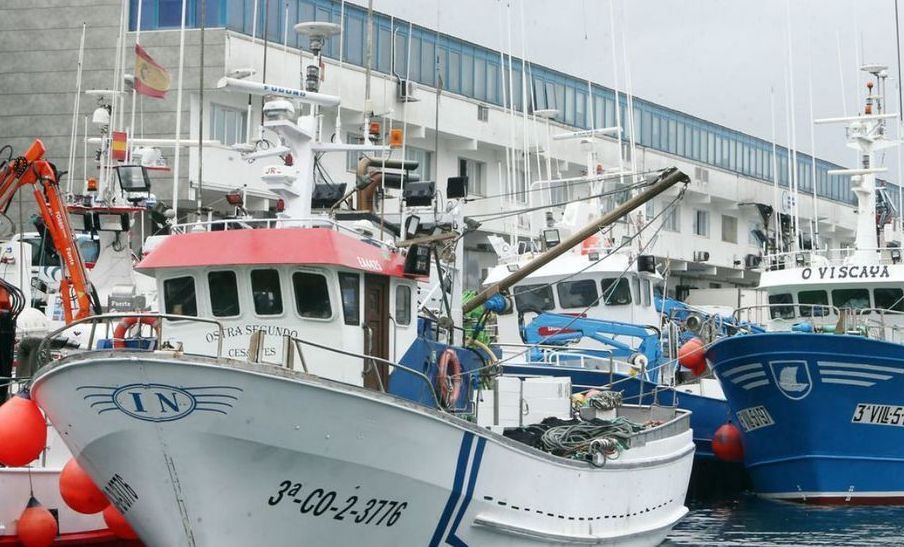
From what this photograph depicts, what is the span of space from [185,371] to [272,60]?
55.7 feet

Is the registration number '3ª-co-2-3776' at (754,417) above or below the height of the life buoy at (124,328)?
below

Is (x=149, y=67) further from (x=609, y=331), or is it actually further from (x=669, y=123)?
(x=669, y=123)

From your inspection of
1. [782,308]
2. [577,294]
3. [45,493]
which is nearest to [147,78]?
A: [577,294]

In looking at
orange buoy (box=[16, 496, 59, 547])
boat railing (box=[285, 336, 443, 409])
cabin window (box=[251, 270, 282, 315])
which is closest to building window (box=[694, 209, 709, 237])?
boat railing (box=[285, 336, 443, 409])

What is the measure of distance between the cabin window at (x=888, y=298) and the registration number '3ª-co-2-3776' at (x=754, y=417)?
11.2 feet

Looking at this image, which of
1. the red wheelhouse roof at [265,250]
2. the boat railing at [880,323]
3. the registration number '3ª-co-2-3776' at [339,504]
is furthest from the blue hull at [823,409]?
the registration number '3ª-co-2-3776' at [339,504]

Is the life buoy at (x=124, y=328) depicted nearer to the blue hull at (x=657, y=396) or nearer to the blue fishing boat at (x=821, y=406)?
the blue hull at (x=657, y=396)

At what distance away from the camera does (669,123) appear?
42156mm

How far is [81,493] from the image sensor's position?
12.7 m

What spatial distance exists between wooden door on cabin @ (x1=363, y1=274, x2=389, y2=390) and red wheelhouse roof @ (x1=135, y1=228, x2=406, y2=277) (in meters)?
0.17


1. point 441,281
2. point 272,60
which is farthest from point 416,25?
point 441,281

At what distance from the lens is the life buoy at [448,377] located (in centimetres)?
1348

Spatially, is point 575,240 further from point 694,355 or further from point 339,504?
point 339,504

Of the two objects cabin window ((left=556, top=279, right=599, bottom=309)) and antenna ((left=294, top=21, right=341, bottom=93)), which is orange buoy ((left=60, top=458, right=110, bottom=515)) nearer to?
antenna ((left=294, top=21, right=341, bottom=93))
